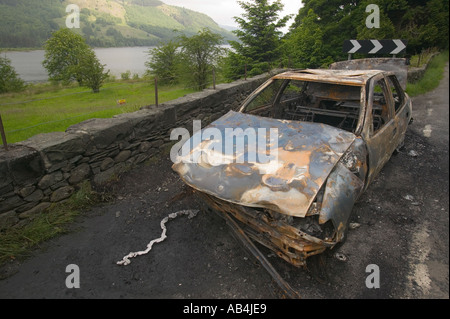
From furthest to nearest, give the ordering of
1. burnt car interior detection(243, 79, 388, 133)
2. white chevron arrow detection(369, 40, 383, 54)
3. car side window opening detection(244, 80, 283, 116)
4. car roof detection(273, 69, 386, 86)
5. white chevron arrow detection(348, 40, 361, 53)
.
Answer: white chevron arrow detection(348, 40, 361, 53) < white chevron arrow detection(369, 40, 383, 54) < burnt car interior detection(243, 79, 388, 133) < car side window opening detection(244, 80, 283, 116) < car roof detection(273, 69, 386, 86)

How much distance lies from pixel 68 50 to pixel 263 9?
32.2 metres

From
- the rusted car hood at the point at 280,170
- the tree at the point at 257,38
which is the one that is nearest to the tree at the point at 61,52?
the tree at the point at 257,38

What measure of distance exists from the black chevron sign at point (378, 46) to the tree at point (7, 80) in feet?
84.0

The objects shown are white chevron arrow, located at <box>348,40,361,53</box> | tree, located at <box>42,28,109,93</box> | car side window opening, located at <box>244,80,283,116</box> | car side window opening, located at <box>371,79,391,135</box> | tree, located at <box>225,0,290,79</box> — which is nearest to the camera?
car side window opening, located at <box>371,79,391,135</box>

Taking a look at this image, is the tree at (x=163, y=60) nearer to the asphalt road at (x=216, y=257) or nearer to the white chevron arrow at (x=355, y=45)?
the white chevron arrow at (x=355, y=45)

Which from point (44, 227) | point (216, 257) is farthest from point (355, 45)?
point (44, 227)

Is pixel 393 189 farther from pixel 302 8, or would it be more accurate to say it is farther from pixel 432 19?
pixel 302 8

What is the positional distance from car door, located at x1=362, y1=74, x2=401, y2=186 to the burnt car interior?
20 cm

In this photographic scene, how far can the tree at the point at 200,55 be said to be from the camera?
15078mm

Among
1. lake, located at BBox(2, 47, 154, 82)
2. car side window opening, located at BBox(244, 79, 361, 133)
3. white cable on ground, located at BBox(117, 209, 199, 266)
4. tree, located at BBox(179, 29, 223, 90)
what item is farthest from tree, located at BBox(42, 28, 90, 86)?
white cable on ground, located at BBox(117, 209, 199, 266)

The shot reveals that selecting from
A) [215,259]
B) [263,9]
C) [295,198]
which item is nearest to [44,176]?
[215,259]

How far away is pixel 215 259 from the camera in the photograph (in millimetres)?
2877

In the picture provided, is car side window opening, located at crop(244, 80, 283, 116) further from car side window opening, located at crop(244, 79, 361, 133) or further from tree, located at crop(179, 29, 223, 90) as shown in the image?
tree, located at crop(179, 29, 223, 90)

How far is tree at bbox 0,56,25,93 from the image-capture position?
70.8 feet
